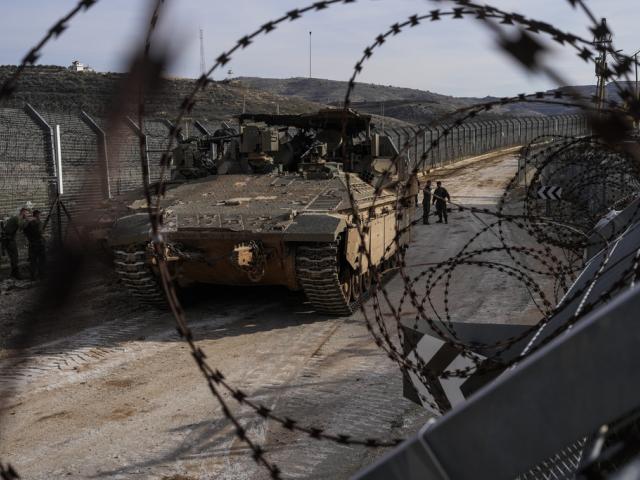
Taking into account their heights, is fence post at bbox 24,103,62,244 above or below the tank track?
above

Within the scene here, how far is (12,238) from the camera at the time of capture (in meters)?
12.1

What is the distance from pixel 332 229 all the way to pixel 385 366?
6.22 feet

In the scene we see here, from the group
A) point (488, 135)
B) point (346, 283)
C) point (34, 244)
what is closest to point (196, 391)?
point (346, 283)

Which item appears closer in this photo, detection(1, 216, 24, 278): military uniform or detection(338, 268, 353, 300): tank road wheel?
detection(338, 268, 353, 300): tank road wheel

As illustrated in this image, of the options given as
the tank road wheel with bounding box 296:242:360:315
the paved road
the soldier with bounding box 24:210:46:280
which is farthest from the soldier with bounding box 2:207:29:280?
the tank road wheel with bounding box 296:242:360:315

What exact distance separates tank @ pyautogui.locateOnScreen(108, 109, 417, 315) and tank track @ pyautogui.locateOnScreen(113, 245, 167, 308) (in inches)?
0.5

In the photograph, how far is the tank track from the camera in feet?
28.6

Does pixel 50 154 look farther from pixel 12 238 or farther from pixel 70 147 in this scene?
pixel 12 238

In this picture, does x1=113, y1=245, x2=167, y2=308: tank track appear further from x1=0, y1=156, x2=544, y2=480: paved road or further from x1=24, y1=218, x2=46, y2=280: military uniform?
x1=24, y1=218, x2=46, y2=280: military uniform

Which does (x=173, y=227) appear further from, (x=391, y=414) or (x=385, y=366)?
(x=391, y=414)

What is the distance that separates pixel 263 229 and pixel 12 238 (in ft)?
19.7

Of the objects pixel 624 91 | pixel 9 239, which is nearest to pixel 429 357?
pixel 624 91

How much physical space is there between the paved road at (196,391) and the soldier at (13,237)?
2.86 metres

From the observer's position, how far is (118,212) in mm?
9328
